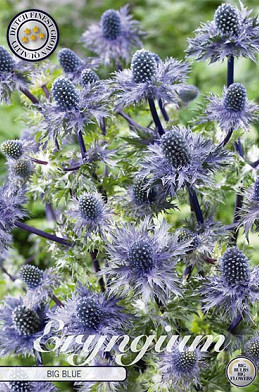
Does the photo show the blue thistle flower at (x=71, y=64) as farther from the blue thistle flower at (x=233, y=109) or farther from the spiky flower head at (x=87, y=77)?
the blue thistle flower at (x=233, y=109)

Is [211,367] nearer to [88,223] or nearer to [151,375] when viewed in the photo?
[151,375]

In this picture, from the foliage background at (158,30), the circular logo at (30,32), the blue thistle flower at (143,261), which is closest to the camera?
the blue thistle flower at (143,261)

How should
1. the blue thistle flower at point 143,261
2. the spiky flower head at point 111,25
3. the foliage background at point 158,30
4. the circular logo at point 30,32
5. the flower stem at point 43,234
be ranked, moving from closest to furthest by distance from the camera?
the blue thistle flower at point 143,261, the flower stem at point 43,234, the circular logo at point 30,32, the spiky flower head at point 111,25, the foliage background at point 158,30

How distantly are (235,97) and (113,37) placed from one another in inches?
14.8

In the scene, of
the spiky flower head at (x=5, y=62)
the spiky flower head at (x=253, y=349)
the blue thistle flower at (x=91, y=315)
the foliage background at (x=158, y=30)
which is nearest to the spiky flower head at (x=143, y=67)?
the spiky flower head at (x=5, y=62)

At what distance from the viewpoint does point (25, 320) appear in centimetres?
89

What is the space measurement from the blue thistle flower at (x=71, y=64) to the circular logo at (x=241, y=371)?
1.74 feet

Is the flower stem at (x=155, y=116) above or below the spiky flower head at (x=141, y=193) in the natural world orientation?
above

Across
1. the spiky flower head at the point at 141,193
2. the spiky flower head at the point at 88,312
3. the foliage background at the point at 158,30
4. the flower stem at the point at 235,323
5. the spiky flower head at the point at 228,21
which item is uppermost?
the foliage background at the point at 158,30

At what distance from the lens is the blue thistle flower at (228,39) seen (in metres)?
0.83

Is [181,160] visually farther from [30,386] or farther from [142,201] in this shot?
[30,386]

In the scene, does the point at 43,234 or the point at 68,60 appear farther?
the point at 68,60

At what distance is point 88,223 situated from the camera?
33.0 inches

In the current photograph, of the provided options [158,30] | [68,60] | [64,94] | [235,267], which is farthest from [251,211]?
[158,30]
